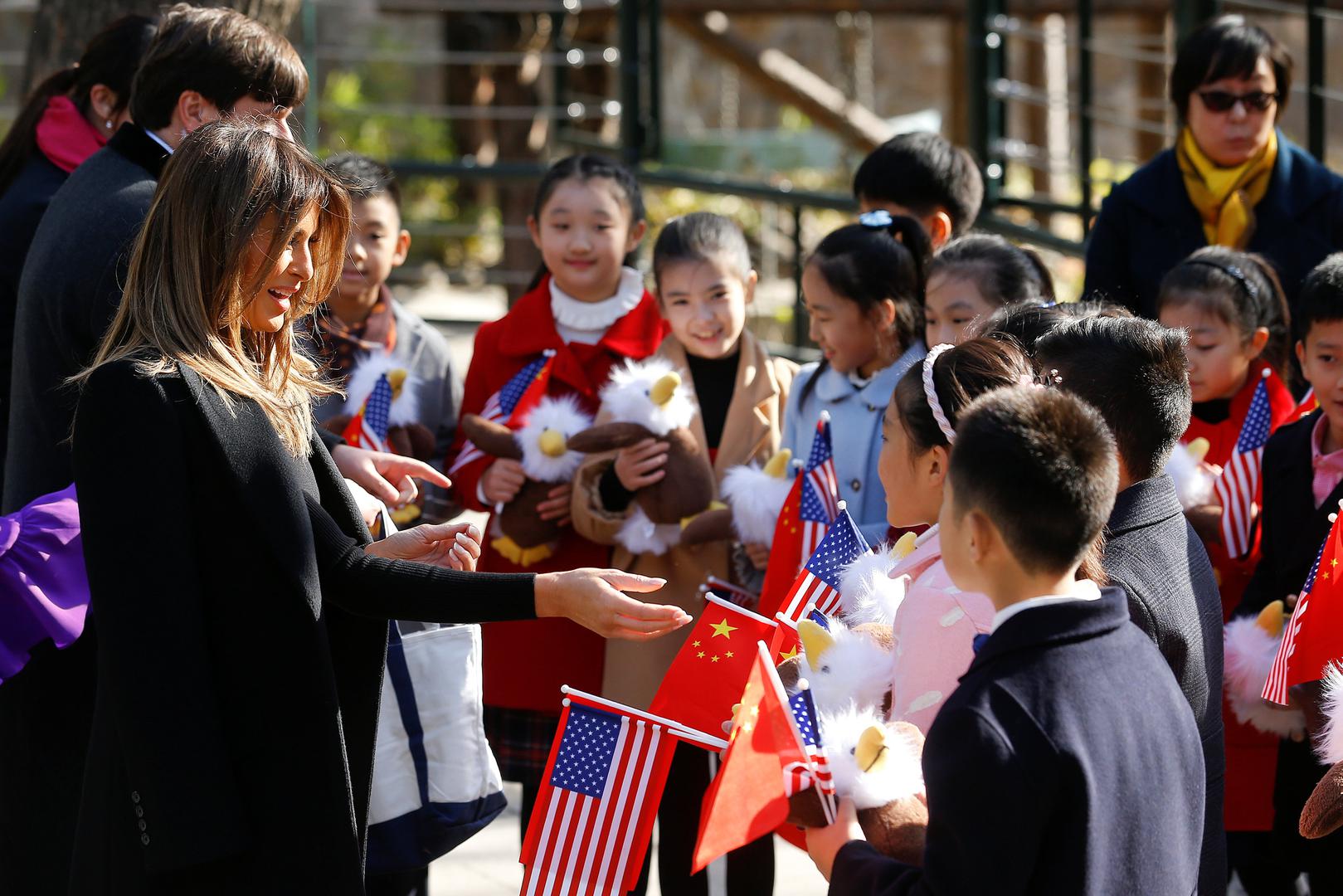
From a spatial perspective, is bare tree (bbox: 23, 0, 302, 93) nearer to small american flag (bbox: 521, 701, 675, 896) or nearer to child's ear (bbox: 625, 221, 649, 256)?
child's ear (bbox: 625, 221, 649, 256)

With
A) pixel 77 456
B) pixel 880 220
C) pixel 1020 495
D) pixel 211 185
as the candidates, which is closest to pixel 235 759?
pixel 77 456

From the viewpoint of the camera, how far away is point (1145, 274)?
3.73 m

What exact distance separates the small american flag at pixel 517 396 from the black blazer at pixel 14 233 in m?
1.00

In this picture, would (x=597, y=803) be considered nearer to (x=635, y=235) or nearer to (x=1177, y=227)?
(x=635, y=235)

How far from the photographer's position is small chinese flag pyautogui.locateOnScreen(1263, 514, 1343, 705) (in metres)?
2.38

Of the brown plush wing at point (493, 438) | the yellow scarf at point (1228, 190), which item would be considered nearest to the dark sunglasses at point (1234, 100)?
the yellow scarf at point (1228, 190)

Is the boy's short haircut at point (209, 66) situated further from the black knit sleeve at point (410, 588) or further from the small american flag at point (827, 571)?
the small american flag at point (827, 571)

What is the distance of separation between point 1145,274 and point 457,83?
6574 millimetres

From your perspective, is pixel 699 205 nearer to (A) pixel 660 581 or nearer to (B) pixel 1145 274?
Result: (B) pixel 1145 274

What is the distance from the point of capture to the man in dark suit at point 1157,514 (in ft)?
6.69

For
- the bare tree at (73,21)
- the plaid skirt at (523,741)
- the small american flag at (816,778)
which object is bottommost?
the plaid skirt at (523,741)

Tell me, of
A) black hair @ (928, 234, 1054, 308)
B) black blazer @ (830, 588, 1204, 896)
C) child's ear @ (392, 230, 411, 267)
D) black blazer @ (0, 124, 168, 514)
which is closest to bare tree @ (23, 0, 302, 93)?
child's ear @ (392, 230, 411, 267)

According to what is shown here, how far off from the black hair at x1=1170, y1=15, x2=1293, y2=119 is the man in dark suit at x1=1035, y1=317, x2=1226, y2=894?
168 centimetres

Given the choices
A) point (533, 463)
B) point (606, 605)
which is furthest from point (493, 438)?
point (606, 605)
